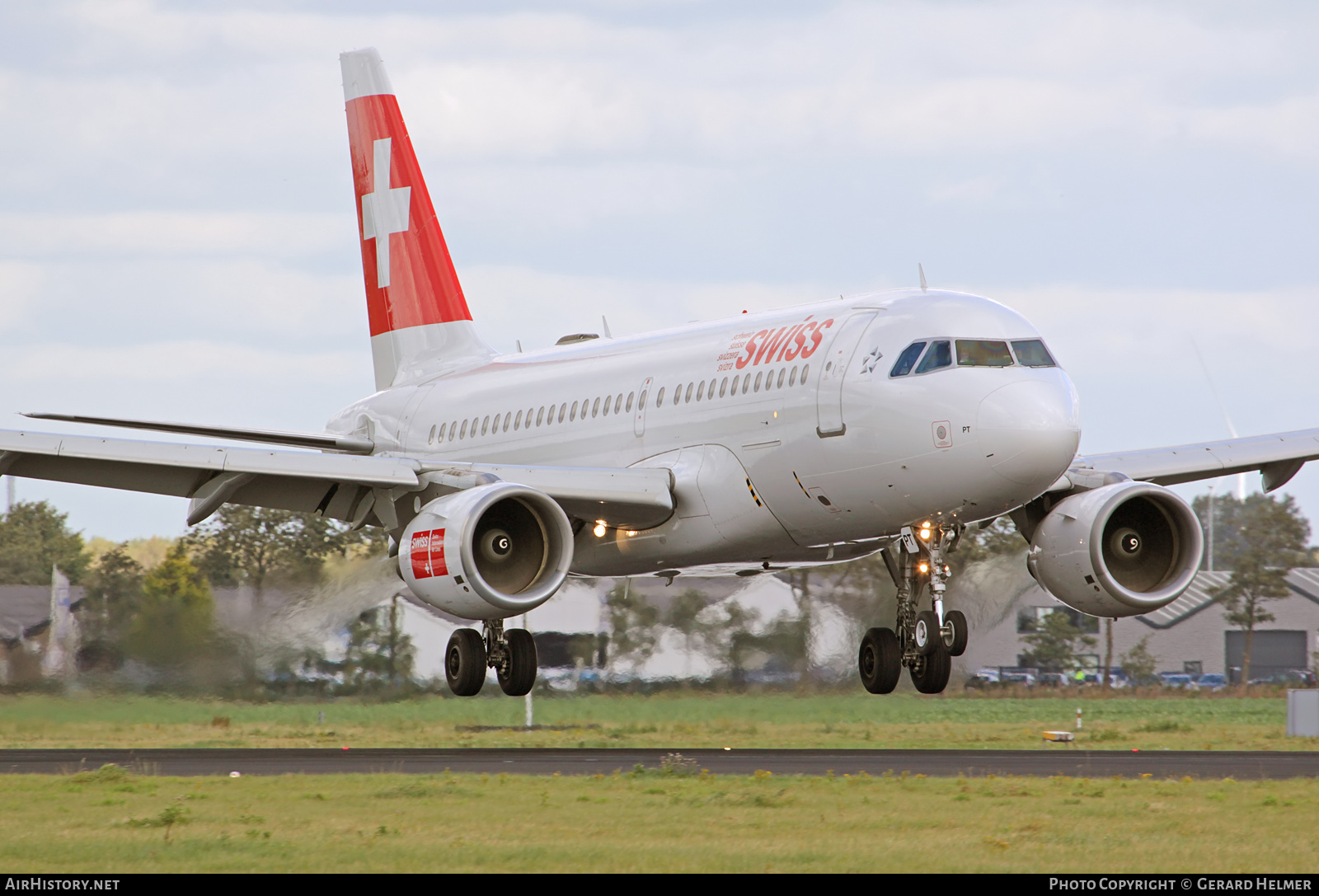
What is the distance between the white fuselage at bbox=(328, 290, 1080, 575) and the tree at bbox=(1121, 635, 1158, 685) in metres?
31.7

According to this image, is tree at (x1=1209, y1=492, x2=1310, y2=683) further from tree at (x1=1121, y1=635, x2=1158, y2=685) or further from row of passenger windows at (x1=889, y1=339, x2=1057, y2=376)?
row of passenger windows at (x1=889, y1=339, x2=1057, y2=376)

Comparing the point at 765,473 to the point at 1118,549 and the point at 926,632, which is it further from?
the point at 1118,549

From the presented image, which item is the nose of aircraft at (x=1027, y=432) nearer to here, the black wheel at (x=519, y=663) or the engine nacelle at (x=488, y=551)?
the engine nacelle at (x=488, y=551)

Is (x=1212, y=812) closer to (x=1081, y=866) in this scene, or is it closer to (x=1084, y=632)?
(x=1081, y=866)

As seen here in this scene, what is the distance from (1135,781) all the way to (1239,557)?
4281 centimetres

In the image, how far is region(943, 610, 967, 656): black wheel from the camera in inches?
935

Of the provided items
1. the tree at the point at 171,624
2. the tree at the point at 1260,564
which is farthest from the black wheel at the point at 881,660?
the tree at the point at 1260,564

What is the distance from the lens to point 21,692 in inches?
1246

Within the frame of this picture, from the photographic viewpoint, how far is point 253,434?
29188mm

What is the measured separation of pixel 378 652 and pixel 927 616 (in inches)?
527

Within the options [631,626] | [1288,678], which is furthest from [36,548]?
[1288,678]

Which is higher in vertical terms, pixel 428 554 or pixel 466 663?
pixel 428 554

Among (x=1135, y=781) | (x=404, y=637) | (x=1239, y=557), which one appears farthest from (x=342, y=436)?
(x=1239, y=557)
